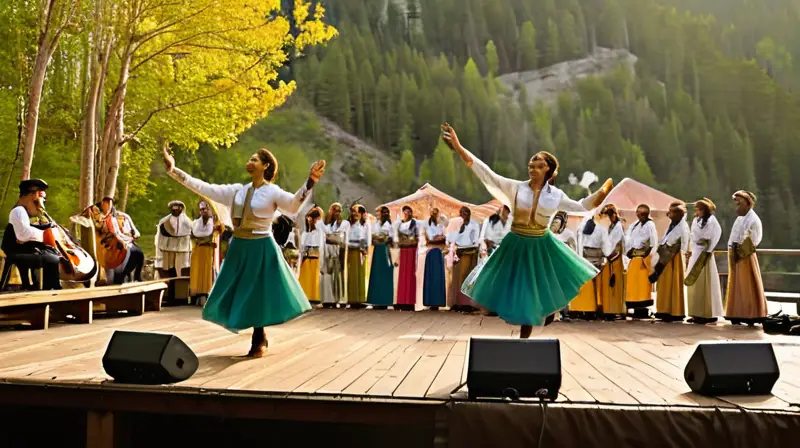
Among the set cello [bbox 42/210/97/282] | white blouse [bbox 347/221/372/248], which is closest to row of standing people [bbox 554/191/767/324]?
white blouse [bbox 347/221/372/248]

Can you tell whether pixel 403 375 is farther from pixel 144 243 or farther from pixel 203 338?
pixel 144 243

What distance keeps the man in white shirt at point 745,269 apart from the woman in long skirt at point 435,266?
12.3 ft

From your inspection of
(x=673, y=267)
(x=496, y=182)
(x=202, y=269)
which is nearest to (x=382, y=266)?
(x=202, y=269)

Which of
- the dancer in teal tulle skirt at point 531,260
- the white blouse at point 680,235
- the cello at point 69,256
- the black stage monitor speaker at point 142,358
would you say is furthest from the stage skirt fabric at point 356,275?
the black stage monitor speaker at point 142,358

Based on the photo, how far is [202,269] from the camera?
9992 millimetres

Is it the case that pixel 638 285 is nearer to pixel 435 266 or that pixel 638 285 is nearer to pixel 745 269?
pixel 745 269

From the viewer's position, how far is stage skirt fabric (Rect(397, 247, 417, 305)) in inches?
403

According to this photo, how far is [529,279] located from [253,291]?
6.30ft

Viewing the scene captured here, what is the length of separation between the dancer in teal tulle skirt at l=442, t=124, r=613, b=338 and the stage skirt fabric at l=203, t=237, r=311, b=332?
4.40 ft

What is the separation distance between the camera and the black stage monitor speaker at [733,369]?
3.50 meters

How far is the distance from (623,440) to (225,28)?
38.0 ft

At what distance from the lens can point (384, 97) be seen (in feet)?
Answer: 111

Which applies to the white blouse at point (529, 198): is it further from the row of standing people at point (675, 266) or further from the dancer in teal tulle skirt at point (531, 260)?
the row of standing people at point (675, 266)

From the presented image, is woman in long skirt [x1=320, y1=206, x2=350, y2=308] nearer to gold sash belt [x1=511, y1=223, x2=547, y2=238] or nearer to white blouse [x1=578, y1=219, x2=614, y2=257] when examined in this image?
white blouse [x1=578, y1=219, x2=614, y2=257]
